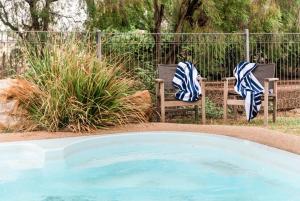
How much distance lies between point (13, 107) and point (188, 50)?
11.9 feet

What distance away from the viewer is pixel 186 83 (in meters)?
6.54

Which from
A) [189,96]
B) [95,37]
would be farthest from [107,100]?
[95,37]

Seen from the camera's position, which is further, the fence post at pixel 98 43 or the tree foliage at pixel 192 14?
the tree foliage at pixel 192 14

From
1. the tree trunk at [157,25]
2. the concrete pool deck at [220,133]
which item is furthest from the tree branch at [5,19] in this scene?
the concrete pool deck at [220,133]

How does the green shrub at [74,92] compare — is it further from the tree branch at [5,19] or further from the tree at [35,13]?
the tree branch at [5,19]

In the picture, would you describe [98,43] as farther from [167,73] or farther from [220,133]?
[220,133]

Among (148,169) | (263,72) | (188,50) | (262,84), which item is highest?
(188,50)

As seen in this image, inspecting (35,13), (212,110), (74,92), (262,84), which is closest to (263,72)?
(262,84)

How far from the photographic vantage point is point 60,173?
391 cm

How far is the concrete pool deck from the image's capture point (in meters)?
4.16

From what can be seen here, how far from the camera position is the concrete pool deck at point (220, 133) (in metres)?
4.16

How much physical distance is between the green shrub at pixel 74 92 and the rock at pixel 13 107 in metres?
0.10

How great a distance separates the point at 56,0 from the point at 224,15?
3269mm

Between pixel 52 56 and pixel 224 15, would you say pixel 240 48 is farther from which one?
pixel 52 56
